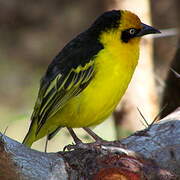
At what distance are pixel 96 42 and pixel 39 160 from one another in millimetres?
1865

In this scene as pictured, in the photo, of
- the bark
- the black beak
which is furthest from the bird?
the bark

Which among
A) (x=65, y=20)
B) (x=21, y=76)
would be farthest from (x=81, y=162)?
(x=65, y=20)

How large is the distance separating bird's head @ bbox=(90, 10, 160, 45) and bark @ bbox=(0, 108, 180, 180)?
1.18 meters

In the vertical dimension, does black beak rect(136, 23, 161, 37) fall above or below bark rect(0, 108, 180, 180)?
above

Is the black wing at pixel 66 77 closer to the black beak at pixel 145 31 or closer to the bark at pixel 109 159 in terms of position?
the black beak at pixel 145 31

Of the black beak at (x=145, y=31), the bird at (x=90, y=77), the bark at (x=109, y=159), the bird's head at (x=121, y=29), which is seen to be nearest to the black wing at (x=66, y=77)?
the bird at (x=90, y=77)

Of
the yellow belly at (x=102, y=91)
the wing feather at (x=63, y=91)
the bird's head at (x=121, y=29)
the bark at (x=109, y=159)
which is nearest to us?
the bark at (x=109, y=159)

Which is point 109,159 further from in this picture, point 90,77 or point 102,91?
point 90,77

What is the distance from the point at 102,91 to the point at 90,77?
193mm

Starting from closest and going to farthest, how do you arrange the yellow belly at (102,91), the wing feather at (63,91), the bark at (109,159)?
the bark at (109,159) < the yellow belly at (102,91) < the wing feather at (63,91)

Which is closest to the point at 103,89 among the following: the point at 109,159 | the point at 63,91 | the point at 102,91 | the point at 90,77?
the point at 102,91

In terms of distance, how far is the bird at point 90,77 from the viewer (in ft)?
16.5

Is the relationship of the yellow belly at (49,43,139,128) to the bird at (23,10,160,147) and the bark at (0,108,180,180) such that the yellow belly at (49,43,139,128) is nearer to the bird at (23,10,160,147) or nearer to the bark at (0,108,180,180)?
the bird at (23,10,160,147)

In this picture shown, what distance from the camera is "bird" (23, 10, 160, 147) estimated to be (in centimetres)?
504
